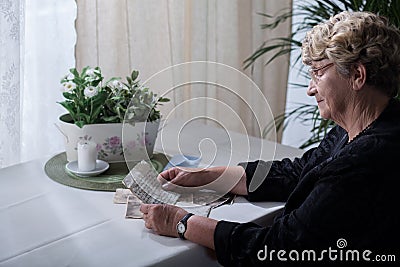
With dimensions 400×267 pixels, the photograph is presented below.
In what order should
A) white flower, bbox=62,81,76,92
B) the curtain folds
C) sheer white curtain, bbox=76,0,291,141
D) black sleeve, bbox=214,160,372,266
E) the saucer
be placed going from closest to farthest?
black sleeve, bbox=214,160,372,266, the saucer, white flower, bbox=62,81,76,92, the curtain folds, sheer white curtain, bbox=76,0,291,141

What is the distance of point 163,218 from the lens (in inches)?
66.0

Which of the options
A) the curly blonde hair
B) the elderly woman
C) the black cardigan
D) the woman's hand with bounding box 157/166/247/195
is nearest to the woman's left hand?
the elderly woman

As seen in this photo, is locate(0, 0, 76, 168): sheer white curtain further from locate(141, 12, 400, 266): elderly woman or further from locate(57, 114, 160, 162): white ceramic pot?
locate(141, 12, 400, 266): elderly woman

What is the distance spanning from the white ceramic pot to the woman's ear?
74 cm

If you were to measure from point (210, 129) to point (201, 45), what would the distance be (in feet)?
2.66

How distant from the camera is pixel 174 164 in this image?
212cm

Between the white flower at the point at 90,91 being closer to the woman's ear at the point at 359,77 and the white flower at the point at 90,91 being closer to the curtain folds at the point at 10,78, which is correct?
the curtain folds at the point at 10,78

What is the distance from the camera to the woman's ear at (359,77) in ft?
5.25

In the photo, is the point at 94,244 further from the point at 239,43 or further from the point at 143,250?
the point at 239,43

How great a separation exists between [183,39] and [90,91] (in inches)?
45.4

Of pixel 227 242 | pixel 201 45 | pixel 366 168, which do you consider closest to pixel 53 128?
pixel 201 45

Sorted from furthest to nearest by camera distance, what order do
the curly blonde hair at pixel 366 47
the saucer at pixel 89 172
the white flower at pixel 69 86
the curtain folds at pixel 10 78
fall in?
the curtain folds at pixel 10 78
the white flower at pixel 69 86
the saucer at pixel 89 172
the curly blonde hair at pixel 366 47

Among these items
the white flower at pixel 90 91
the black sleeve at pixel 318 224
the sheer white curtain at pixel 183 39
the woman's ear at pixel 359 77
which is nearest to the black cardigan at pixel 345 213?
the black sleeve at pixel 318 224

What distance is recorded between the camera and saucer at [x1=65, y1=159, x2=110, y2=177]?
204 centimetres
